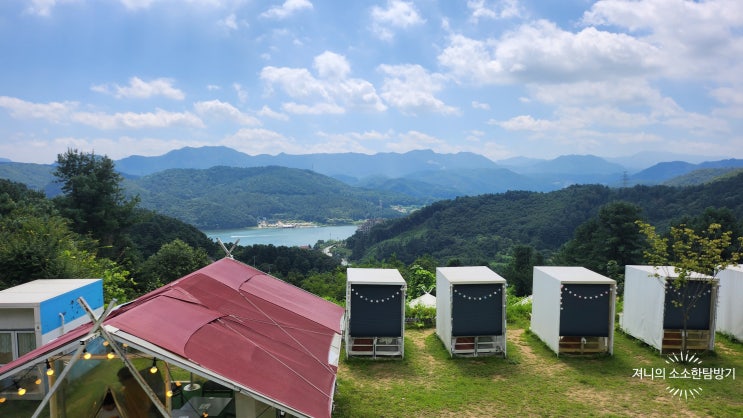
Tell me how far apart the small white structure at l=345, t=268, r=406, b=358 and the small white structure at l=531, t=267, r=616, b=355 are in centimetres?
323

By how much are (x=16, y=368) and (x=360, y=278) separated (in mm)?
6350

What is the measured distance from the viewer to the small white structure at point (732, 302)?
1033 centimetres

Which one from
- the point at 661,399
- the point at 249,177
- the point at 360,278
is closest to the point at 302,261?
the point at 360,278

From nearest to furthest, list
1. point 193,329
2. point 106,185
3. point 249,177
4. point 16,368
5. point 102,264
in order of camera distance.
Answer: point 16,368 < point 193,329 < point 102,264 < point 106,185 < point 249,177

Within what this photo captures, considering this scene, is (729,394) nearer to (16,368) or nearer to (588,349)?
(588,349)

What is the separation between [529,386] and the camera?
8250mm

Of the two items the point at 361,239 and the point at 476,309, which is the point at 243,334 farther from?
the point at 361,239

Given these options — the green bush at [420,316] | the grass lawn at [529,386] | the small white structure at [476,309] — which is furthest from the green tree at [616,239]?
the small white structure at [476,309]

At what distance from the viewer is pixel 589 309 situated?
9.45 m

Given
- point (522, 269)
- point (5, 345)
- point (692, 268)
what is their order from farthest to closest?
1. point (522, 269)
2. point (692, 268)
3. point (5, 345)

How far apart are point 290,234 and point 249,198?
3037 centimetres

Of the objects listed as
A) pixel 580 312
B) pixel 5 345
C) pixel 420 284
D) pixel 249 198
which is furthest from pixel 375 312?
pixel 249 198

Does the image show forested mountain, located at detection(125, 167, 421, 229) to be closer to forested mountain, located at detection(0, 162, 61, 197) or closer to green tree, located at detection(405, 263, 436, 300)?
forested mountain, located at detection(0, 162, 61, 197)

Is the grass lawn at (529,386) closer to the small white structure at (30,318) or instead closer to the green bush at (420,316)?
the green bush at (420,316)
